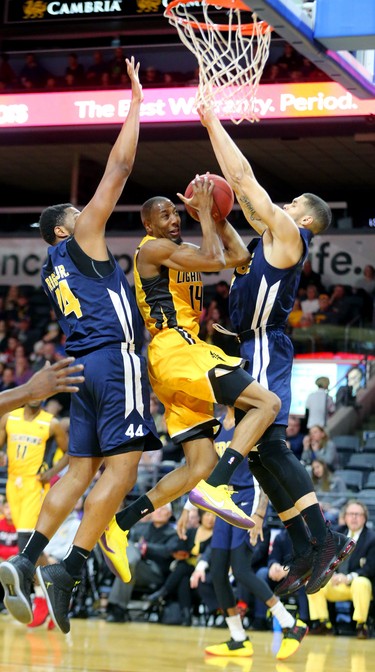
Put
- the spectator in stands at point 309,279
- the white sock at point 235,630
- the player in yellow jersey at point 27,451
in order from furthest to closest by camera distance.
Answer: the spectator in stands at point 309,279 → the player in yellow jersey at point 27,451 → the white sock at point 235,630

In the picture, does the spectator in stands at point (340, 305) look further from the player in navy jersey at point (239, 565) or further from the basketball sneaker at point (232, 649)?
the basketball sneaker at point (232, 649)

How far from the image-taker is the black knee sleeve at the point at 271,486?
6633 millimetres

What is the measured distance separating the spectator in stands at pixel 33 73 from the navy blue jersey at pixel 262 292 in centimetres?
1147

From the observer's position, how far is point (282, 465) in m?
6.38

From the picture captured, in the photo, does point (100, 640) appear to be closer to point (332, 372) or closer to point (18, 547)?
point (18, 547)

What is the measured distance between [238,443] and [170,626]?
599 centimetres

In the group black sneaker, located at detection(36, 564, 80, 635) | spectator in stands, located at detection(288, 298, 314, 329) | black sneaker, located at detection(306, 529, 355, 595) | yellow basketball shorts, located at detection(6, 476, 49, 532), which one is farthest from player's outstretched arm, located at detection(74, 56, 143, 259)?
spectator in stands, located at detection(288, 298, 314, 329)

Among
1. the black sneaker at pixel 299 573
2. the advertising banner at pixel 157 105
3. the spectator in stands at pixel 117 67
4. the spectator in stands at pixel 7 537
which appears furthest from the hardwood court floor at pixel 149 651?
the spectator in stands at pixel 117 67

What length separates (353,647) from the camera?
10.1 metres

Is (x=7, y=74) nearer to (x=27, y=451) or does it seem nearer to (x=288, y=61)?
(x=288, y=61)

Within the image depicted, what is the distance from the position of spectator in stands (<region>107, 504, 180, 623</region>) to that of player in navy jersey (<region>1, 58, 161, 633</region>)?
18.2ft

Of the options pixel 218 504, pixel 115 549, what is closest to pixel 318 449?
pixel 115 549

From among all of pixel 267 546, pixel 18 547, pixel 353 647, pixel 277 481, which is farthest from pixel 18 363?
pixel 277 481

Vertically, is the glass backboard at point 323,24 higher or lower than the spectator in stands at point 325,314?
higher
